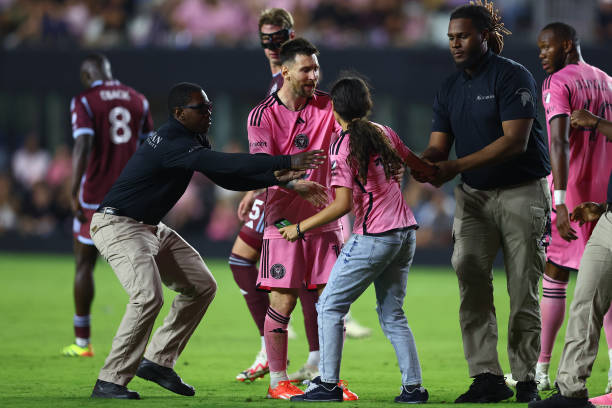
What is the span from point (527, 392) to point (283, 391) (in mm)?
1558

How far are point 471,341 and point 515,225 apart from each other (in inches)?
31.7

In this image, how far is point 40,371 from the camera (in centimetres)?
762

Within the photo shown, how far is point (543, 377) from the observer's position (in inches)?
273

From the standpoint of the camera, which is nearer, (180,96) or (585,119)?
(585,119)

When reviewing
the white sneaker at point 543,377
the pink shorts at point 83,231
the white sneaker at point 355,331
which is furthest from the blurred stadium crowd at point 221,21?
the white sneaker at point 543,377

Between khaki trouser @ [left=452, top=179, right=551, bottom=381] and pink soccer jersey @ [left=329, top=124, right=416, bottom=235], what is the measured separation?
19.3 inches

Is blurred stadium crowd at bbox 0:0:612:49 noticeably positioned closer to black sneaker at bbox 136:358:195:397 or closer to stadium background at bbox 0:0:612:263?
stadium background at bbox 0:0:612:263

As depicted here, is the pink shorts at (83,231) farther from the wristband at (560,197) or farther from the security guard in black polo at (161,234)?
the wristband at (560,197)

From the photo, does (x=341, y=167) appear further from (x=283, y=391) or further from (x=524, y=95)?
(x=283, y=391)

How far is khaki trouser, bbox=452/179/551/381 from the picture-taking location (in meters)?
6.08

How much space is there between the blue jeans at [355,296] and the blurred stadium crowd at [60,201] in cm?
1156

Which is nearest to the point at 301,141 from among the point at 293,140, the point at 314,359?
the point at 293,140

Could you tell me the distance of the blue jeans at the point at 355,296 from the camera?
5926 mm

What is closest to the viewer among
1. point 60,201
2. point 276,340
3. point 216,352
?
point 276,340
